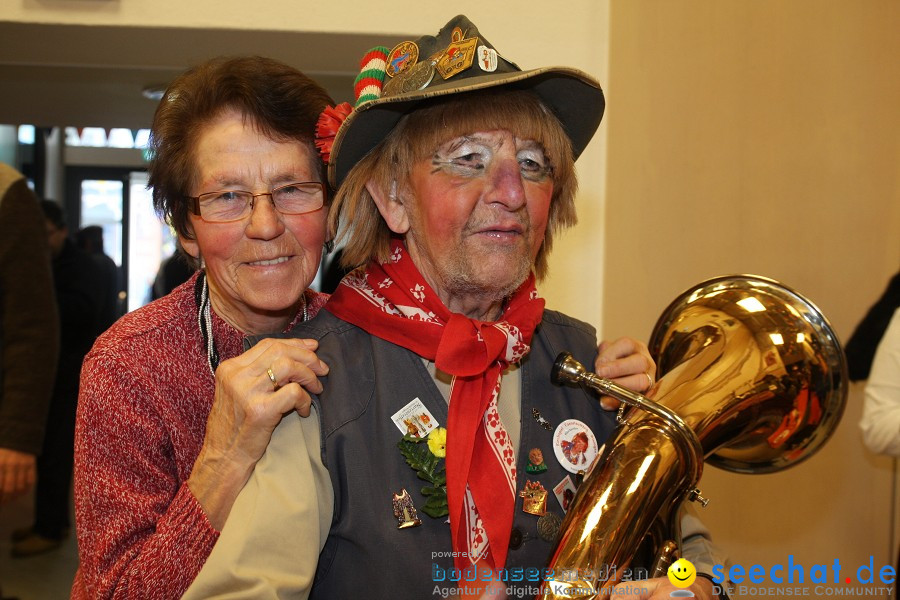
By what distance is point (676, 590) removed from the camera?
1.36 meters

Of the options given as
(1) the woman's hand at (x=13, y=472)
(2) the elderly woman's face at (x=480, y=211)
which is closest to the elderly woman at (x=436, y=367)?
(2) the elderly woman's face at (x=480, y=211)

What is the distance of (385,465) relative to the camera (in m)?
1.42

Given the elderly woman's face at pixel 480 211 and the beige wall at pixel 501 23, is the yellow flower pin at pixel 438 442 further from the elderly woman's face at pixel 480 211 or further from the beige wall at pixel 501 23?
the beige wall at pixel 501 23

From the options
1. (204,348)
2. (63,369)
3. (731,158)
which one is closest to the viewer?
(204,348)

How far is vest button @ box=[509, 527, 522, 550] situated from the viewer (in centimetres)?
146

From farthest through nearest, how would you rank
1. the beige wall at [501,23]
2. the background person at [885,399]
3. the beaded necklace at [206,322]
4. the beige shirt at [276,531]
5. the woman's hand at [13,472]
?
the beige wall at [501,23] → the background person at [885,399] → the woman's hand at [13,472] → the beaded necklace at [206,322] → the beige shirt at [276,531]

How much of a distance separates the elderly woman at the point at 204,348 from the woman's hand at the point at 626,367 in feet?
1.94

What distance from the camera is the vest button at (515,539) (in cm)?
146

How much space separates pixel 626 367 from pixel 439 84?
0.66 meters

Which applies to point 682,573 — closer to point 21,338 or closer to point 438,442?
point 438,442

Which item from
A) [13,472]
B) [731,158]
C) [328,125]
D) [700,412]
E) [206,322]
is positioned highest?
[731,158]

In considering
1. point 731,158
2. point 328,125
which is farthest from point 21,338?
point 731,158

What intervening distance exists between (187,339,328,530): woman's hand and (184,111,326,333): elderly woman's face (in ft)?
0.89

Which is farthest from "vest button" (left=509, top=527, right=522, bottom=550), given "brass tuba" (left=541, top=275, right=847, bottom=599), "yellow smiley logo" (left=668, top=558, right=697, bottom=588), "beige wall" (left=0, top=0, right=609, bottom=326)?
"beige wall" (left=0, top=0, right=609, bottom=326)
